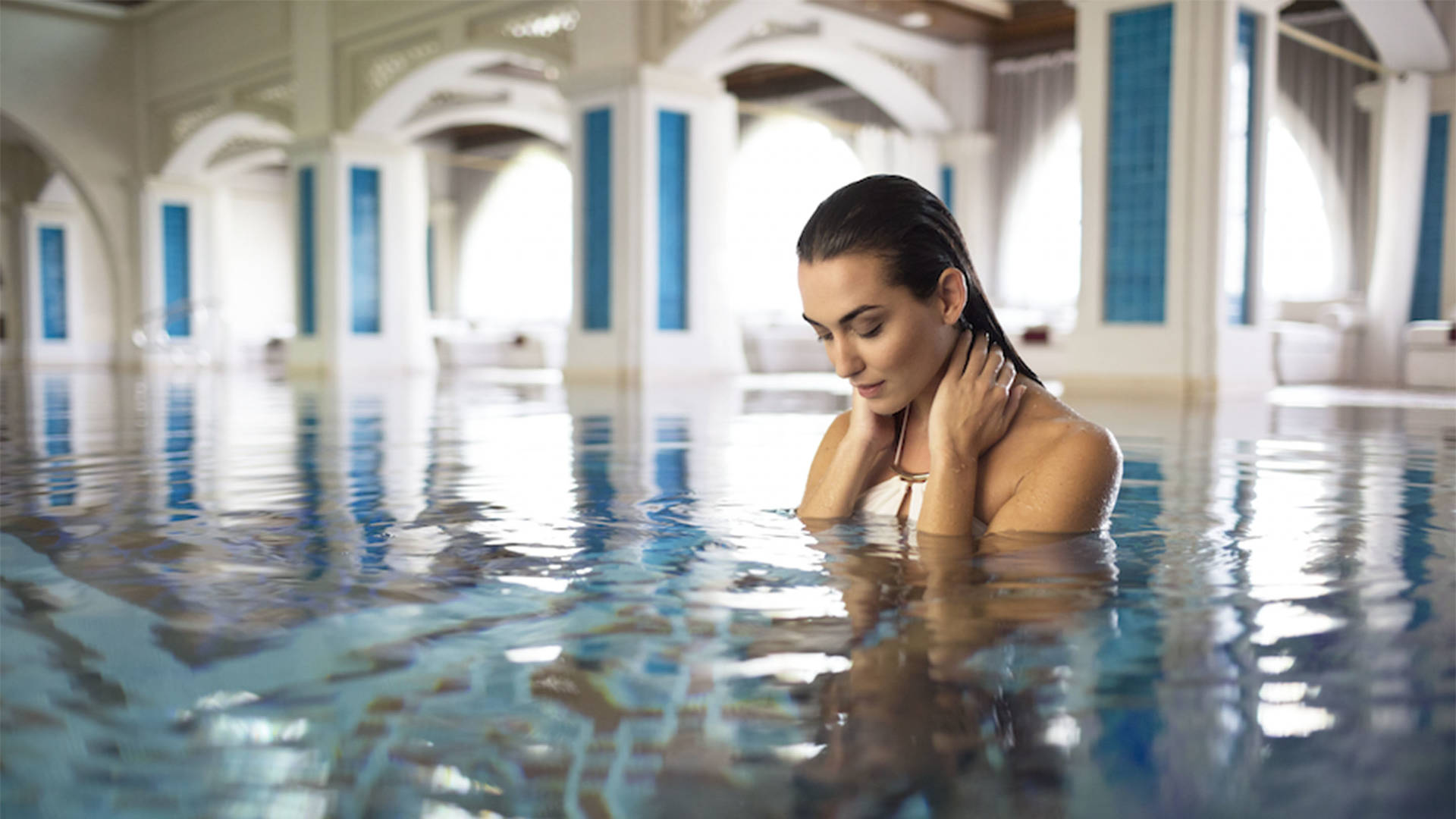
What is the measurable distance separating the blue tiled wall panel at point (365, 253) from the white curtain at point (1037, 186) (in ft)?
25.5

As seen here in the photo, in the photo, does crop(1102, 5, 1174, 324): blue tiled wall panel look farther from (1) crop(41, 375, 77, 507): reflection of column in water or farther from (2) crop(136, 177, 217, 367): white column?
(2) crop(136, 177, 217, 367): white column

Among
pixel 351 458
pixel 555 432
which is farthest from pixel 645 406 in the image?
pixel 351 458

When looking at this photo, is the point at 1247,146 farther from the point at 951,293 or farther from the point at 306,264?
the point at 306,264

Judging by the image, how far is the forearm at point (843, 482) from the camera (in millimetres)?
2062

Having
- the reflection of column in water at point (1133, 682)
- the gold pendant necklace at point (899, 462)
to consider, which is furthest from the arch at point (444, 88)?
the reflection of column in water at point (1133, 682)

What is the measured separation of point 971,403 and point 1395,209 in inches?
446

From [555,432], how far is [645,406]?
216 centimetres

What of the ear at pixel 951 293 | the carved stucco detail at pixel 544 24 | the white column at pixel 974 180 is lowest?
the ear at pixel 951 293

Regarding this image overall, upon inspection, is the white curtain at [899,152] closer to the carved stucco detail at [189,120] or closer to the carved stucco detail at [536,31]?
the carved stucco detail at [536,31]

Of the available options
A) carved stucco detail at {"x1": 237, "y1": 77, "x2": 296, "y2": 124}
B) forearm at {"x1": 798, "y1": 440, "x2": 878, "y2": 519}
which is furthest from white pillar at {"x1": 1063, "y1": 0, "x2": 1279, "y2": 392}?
carved stucco detail at {"x1": 237, "y1": 77, "x2": 296, "y2": 124}

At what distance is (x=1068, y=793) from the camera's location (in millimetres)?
834

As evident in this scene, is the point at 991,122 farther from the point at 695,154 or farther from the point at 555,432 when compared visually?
the point at 555,432

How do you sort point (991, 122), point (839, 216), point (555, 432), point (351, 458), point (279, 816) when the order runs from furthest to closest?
point (991, 122), point (555, 432), point (351, 458), point (839, 216), point (279, 816)

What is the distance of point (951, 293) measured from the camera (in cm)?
172
